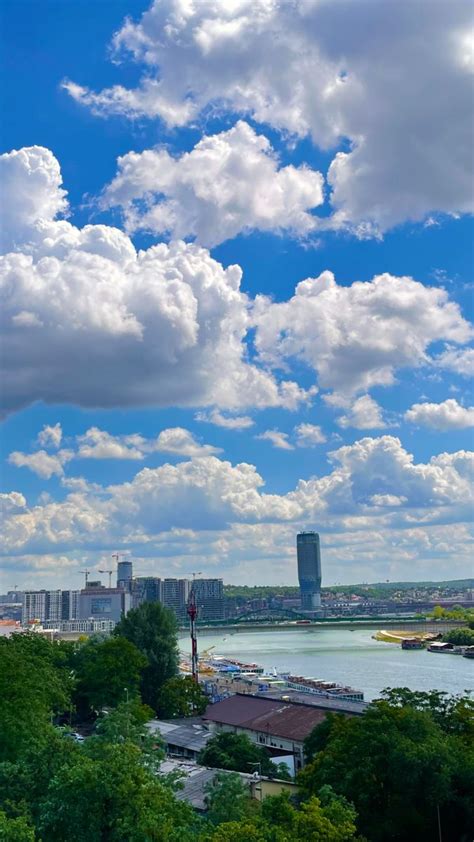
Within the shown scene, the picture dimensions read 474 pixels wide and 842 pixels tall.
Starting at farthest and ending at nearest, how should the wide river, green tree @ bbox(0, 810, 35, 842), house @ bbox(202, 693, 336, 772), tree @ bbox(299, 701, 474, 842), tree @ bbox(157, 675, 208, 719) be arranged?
the wide river → tree @ bbox(157, 675, 208, 719) → house @ bbox(202, 693, 336, 772) → tree @ bbox(299, 701, 474, 842) → green tree @ bbox(0, 810, 35, 842)

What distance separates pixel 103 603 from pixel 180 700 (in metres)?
115

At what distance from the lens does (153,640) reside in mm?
38062

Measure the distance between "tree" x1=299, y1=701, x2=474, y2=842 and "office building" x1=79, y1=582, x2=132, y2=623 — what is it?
427 feet

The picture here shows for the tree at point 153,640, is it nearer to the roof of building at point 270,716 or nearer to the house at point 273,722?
the roof of building at point 270,716

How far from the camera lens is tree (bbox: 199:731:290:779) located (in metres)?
21.5

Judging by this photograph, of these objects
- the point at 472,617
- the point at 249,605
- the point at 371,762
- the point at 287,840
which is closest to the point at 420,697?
the point at 371,762

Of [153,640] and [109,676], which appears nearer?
[109,676]

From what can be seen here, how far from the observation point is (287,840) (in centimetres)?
1010

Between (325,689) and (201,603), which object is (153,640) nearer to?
(325,689)

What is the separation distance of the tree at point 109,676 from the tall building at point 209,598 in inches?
4926

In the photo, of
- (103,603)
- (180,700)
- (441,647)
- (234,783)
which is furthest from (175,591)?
(234,783)

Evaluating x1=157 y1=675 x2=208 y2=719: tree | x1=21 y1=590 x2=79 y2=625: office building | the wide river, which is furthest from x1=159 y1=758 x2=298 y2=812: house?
x1=21 y1=590 x2=79 y2=625: office building

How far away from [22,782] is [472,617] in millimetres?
87400

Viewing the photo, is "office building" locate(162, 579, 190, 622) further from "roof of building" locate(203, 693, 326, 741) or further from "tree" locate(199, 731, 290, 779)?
"tree" locate(199, 731, 290, 779)
